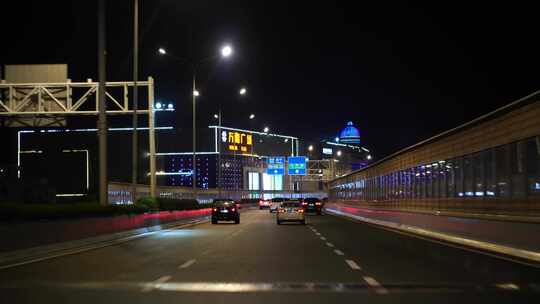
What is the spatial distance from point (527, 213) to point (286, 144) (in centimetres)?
17317

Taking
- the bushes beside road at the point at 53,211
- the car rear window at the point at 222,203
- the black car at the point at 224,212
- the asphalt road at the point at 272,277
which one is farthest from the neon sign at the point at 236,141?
the asphalt road at the point at 272,277

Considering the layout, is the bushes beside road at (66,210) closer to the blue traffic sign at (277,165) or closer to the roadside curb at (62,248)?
the roadside curb at (62,248)

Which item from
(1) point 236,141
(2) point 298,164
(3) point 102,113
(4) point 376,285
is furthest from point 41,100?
(2) point 298,164

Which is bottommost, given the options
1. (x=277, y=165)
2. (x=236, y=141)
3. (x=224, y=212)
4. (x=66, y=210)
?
(x=224, y=212)

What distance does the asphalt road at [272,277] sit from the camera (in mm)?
11664

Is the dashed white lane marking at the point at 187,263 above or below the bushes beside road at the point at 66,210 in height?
below

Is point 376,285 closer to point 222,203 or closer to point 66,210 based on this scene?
point 66,210

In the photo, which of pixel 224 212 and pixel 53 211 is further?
pixel 224 212

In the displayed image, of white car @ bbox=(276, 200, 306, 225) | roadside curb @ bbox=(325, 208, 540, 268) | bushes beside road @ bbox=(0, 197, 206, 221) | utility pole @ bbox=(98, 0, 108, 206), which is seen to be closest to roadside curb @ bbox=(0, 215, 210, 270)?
bushes beside road @ bbox=(0, 197, 206, 221)

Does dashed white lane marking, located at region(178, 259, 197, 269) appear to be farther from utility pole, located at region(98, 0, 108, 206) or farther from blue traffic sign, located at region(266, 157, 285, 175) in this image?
blue traffic sign, located at region(266, 157, 285, 175)

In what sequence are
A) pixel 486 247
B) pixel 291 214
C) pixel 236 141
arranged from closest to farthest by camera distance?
pixel 486 247 → pixel 291 214 → pixel 236 141

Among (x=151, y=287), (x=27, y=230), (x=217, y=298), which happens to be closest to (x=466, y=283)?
(x=217, y=298)

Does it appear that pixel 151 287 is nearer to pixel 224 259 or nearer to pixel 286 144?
pixel 224 259

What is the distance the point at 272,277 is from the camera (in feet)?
47.6
